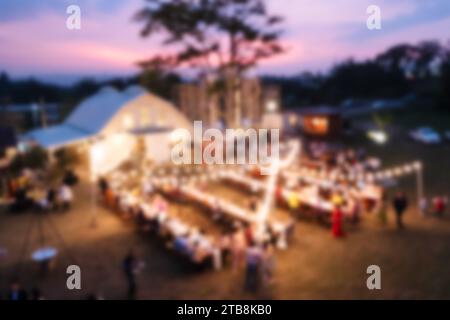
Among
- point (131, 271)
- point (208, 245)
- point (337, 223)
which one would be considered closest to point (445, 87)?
point (337, 223)

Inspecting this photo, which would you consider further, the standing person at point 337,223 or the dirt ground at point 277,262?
the standing person at point 337,223

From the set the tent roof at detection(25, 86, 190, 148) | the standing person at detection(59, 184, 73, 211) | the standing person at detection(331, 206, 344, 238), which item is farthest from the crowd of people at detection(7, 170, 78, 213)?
the standing person at detection(331, 206, 344, 238)

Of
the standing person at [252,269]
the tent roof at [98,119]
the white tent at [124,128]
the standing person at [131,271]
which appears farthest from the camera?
the tent roof at [98,119]

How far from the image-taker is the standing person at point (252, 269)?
24.9ft

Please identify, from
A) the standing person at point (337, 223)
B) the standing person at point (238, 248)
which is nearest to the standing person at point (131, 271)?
the standing person at point (238, 248)

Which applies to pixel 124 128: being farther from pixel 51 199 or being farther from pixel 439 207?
pixel 439 207

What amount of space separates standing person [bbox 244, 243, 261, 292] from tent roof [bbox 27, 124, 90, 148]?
1200 cm

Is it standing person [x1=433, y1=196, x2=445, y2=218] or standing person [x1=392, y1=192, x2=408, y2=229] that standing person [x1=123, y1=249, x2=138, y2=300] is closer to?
standing person [x1=392, y1=192, x2=408, y2=229]

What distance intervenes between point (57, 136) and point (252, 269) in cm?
1418

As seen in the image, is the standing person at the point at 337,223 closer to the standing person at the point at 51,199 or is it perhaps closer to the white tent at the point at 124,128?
the standing person at the point at 51,199

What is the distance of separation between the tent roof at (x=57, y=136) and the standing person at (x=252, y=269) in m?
12.0

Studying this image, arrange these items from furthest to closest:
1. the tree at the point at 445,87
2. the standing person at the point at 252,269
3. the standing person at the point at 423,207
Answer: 1. the tree at the point at 445,87
2. the standing person at the point at 423,207
3. the standing person at the point at 252,269

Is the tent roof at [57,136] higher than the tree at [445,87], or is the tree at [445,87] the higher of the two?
the tree at [445,87]
